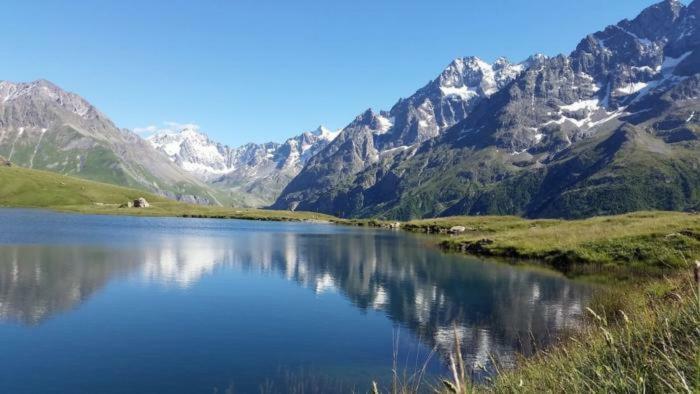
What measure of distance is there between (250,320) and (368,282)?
2654 cm

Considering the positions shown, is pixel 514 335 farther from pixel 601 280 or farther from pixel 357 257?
pixel 357 257

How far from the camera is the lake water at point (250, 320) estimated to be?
92.2 feet

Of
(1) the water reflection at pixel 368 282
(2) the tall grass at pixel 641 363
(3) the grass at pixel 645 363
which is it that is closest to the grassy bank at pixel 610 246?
(1) the water reflection at pixel 368 282

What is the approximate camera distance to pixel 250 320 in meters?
42.2

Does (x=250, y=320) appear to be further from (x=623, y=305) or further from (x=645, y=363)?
(x=645, y=363)

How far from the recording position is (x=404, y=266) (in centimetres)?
8175

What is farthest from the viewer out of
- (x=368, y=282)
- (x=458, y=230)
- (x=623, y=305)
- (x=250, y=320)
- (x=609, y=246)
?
(x=458, y=230)

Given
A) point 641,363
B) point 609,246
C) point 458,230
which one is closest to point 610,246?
point 609,246

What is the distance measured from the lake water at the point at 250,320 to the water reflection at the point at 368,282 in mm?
243

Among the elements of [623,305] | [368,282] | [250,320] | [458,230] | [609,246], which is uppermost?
[609,246]

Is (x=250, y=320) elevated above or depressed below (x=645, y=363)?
below

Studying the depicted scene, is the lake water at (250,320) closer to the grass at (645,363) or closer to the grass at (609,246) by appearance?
the grass at (609,246)

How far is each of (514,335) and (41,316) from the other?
37.8 metres

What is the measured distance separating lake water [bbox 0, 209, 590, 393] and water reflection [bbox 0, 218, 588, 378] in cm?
24
